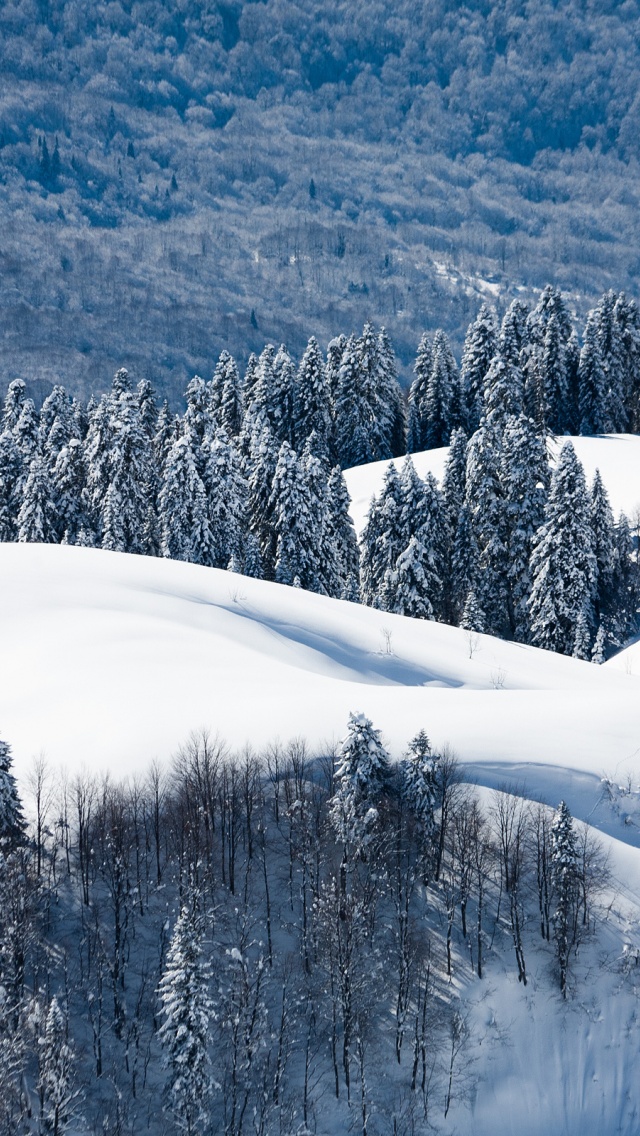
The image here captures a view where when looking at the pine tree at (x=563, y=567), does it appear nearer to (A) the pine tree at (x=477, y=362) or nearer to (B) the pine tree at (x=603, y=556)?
(B) the pine tree at (x=603, y=556)

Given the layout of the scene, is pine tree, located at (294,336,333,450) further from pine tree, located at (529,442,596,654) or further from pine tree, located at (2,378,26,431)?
pine tree, located at (529,442,596,654)

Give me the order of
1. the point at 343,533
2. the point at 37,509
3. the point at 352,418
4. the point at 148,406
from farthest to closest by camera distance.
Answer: the point at 352,418, the point at 148,406, the point at 343,533, the point at 37,509

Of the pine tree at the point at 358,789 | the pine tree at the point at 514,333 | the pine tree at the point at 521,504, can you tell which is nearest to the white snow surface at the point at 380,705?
the pine tree at the point at 358,789

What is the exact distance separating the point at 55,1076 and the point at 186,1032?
3.77 m

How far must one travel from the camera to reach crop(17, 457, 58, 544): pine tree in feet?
233

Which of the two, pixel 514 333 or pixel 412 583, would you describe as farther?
pixel 514 333

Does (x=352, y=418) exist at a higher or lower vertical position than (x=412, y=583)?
higher

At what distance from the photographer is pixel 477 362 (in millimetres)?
98750

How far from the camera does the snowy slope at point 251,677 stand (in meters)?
39.4

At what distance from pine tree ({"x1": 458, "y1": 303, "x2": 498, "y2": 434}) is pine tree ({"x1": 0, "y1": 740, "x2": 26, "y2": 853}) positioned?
231 feet

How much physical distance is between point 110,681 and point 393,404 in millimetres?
64164

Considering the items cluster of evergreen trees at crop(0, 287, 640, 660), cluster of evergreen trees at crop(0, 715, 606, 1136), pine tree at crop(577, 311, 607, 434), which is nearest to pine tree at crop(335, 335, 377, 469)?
cluster of evergreen trees at crop(0, 287, 640, 660)

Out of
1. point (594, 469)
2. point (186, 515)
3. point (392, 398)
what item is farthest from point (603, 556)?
point (392, 398)

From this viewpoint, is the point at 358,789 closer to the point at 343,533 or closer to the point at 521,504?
the point at 521,504
